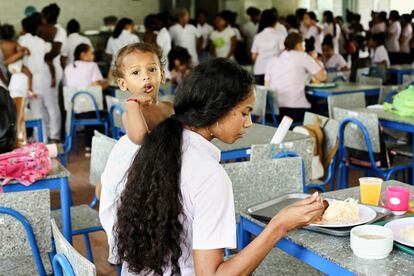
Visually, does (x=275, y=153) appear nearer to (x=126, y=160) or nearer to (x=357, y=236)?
(x=126, y=160)

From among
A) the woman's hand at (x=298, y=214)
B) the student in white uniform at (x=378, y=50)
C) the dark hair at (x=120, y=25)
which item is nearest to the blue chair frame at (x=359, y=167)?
the woman's hand at (x=298, y=214)

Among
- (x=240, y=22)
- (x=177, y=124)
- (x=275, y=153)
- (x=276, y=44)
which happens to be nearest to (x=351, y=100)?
(x=275, y=153)

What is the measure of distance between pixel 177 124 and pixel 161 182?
164 millimetres

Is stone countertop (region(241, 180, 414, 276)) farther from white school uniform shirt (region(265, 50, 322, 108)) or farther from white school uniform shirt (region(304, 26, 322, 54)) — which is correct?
white school uniform shirt (region(304, 26, 322, 54))

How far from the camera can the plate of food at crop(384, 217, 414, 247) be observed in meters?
1.75

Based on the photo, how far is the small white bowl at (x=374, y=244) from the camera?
165 centimetres

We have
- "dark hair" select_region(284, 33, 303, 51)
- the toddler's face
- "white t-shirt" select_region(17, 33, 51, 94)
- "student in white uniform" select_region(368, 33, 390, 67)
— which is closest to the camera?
the toddler's face

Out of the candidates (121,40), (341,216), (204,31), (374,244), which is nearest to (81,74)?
(121,40)

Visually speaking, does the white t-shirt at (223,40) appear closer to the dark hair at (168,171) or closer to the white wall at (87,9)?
the white wall at (87,9)

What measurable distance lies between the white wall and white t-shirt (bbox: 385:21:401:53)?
147 inches

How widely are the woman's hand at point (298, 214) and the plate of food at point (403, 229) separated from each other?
25 cm

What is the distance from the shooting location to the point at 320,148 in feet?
12.5

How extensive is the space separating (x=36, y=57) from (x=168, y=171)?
17.9 feet

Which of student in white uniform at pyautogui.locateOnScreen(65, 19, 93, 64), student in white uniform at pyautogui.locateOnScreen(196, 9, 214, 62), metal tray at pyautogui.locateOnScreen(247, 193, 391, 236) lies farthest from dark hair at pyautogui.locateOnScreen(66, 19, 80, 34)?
metal tray at pyautogui.locateOnScreen(247, 193, 391, 236)
